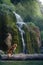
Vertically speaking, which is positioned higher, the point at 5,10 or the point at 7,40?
the point at 5,10

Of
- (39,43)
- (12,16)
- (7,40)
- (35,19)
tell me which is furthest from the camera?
(35,19)

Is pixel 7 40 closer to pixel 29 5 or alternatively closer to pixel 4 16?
pixel 4 16

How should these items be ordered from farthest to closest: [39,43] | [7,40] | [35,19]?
1. [35,19]
2. [39,43]
3. [7,40]

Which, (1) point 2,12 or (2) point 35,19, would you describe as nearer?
(1) point 2,12

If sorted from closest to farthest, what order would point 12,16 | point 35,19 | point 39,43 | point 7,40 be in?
point 7,40, point 12,16, point 39,43, point 35,19

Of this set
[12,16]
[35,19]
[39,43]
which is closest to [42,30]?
[35,19]

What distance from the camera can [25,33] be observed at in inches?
1318

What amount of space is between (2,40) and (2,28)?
1.19m

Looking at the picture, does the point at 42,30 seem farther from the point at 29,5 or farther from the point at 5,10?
the point at 5,10

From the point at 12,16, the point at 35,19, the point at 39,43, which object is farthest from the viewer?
the point at 35,19

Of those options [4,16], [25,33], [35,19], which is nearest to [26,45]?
[25,33]

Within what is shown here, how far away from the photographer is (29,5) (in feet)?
150

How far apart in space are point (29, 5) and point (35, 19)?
2285 mm

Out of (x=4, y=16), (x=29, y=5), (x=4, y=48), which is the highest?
(x=29, y=5)
